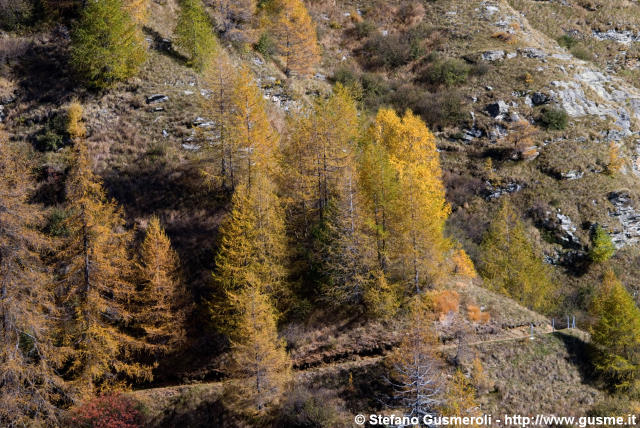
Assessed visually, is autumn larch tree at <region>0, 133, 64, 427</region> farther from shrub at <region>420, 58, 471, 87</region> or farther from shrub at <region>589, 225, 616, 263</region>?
shrub at <region>420, 58, 471, 87</region>

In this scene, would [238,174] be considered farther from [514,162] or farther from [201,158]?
[514,162]

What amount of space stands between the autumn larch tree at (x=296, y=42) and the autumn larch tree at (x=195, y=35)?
10.5 meters

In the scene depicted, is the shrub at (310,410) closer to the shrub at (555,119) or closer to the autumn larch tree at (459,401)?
the autumn larch tree at (459,401)

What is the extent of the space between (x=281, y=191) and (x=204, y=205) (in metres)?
6.95

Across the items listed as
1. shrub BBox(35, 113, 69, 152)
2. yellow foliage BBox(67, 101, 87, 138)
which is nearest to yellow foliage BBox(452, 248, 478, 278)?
yellow foliage BBox(67, 101, 87, 138)

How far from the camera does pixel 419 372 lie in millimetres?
20906

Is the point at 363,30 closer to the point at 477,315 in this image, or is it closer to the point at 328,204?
the point at 328,204

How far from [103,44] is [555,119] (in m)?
49.6

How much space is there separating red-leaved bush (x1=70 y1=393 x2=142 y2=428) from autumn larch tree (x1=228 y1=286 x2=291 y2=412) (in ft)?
16.3

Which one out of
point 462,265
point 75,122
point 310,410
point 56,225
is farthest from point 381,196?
point 75,122

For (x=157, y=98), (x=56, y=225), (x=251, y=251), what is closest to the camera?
(x=251, y=251)

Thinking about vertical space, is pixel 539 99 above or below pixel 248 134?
below

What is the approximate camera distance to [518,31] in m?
66.5

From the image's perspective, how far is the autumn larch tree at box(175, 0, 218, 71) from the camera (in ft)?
145
